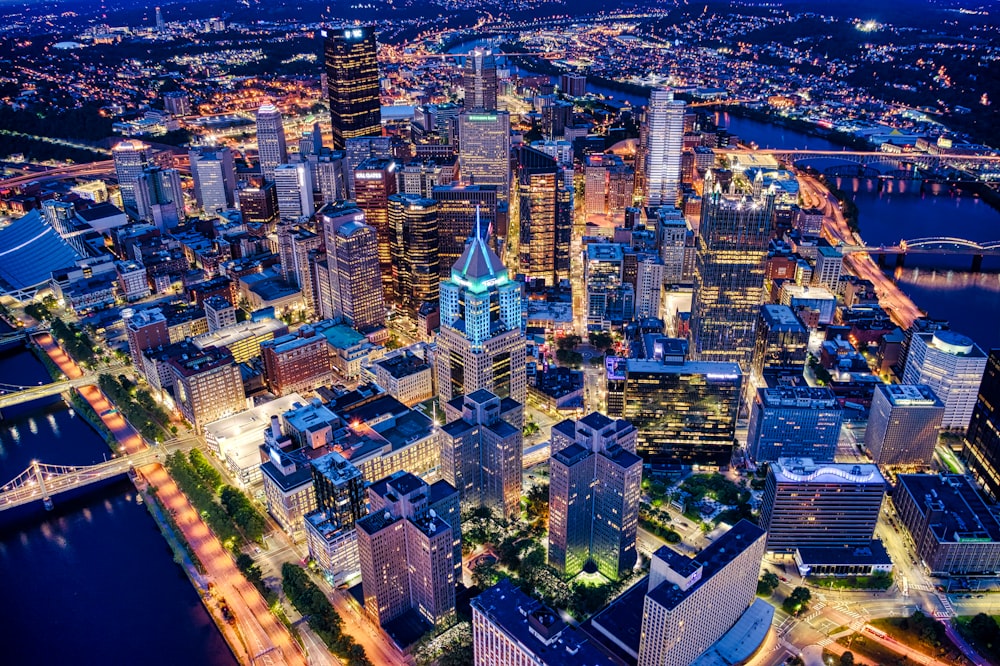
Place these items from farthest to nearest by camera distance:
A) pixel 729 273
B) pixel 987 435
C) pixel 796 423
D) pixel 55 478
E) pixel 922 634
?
1. pixel 729 273
2. pixel 796 423
3. pixel 987 435
4. pixel 55 478
5. pixel 922 634

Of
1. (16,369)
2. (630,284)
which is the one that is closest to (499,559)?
(630,284)

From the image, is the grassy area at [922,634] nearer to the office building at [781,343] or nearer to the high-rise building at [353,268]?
the office building at [781,343]

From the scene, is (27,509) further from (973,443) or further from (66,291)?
(973,443)

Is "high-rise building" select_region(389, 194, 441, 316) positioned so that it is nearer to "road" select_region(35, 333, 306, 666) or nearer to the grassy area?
"road" select_region(35, 333, 306, 666)

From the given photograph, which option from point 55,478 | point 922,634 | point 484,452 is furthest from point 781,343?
point 55,478

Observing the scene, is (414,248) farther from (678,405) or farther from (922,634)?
(922,634)

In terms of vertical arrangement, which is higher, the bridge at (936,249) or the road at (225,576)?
the bridge at (936,249)

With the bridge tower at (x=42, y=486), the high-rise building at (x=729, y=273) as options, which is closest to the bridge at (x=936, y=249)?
the high-rise building at (x=729, y=273)
